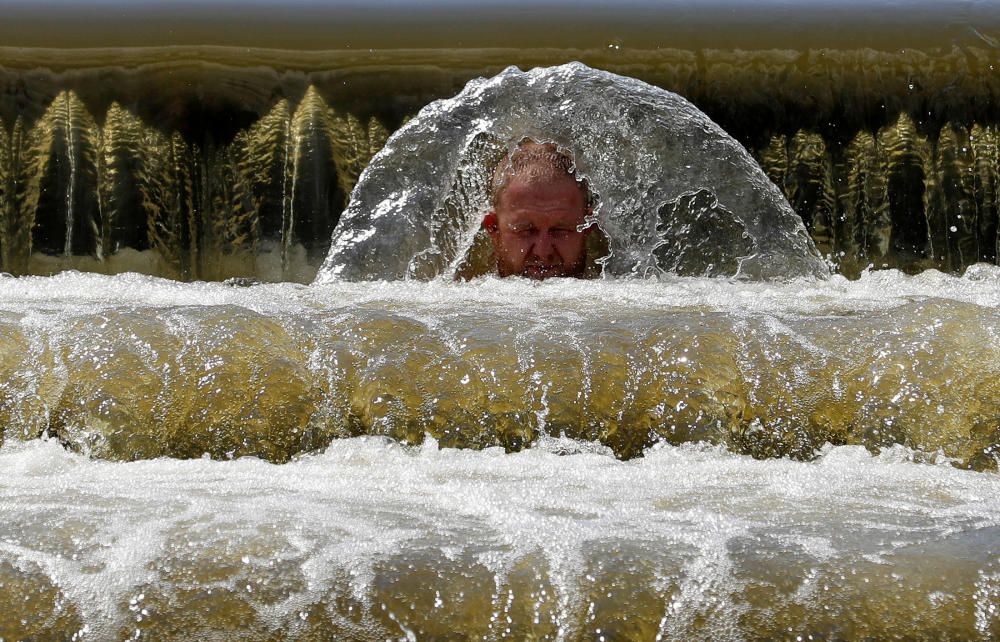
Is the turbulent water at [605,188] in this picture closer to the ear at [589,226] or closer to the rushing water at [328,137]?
the ear at [589,226]

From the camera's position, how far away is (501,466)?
176 cm

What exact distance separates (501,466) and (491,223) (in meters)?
1.90

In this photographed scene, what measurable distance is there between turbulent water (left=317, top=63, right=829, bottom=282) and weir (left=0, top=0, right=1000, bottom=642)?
0.01 meters

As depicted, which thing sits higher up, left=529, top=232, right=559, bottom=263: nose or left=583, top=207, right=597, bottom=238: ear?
left=583, top=207, right=597, bottom=238: ear

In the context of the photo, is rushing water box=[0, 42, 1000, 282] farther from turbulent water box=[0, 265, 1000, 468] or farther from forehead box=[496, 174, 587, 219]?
turbulent water box=[0, 265, 1000, 468]

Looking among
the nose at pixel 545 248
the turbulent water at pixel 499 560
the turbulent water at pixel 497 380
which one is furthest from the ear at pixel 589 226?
the turbulent water at pixel 499 560

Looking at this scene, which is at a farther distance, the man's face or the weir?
the man's face

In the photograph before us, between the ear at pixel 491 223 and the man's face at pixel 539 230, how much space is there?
7cm

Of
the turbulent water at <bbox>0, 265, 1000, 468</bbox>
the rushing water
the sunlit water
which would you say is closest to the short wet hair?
the rushing water

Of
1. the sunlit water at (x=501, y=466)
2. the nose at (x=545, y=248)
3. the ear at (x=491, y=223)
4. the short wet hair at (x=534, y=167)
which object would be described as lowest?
the nose at (x=545, y=248)

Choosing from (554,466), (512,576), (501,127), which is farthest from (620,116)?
(512,576)

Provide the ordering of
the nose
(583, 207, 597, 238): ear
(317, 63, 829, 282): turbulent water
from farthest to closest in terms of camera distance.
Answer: (317, 63, 829, 282): turbulent water < (583, 207, 597, 238): ear < the nose

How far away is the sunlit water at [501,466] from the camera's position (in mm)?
Answer: 1175

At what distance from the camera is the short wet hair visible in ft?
11.6
